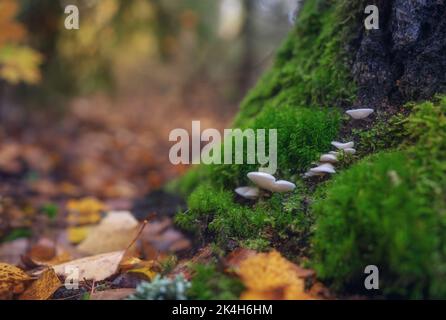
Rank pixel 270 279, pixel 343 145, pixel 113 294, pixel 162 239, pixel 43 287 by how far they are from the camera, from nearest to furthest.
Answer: pixel 270 279 → pixel 113 294 → pixel 43 287 → pixel 343 145 → pixel 162 239

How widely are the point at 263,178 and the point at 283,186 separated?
12 centimetres

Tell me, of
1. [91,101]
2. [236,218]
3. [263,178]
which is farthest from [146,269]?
[91,101]

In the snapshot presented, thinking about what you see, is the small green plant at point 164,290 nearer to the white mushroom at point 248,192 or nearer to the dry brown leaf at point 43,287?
the dry brown leaf at point 43,287

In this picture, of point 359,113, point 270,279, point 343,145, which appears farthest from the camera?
point 359,113

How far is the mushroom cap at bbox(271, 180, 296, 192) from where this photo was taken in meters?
2.19

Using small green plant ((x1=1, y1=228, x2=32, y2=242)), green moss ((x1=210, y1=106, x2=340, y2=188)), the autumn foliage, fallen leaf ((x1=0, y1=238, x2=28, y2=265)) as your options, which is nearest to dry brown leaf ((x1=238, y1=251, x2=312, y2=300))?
green moss ((x1=210, y1=106, x2=340, y2=188))

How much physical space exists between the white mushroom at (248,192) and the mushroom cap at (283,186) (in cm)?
13

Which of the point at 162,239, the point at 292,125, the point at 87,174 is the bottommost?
the point at 162,239

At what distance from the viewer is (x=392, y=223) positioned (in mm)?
1559

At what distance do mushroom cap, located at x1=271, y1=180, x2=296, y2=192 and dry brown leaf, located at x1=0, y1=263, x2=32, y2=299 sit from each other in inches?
52.0

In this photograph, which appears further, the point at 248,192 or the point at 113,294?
the point at 248,192

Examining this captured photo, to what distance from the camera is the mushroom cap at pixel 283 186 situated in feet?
7.17

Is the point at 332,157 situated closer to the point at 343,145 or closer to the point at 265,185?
the point at 343,145
